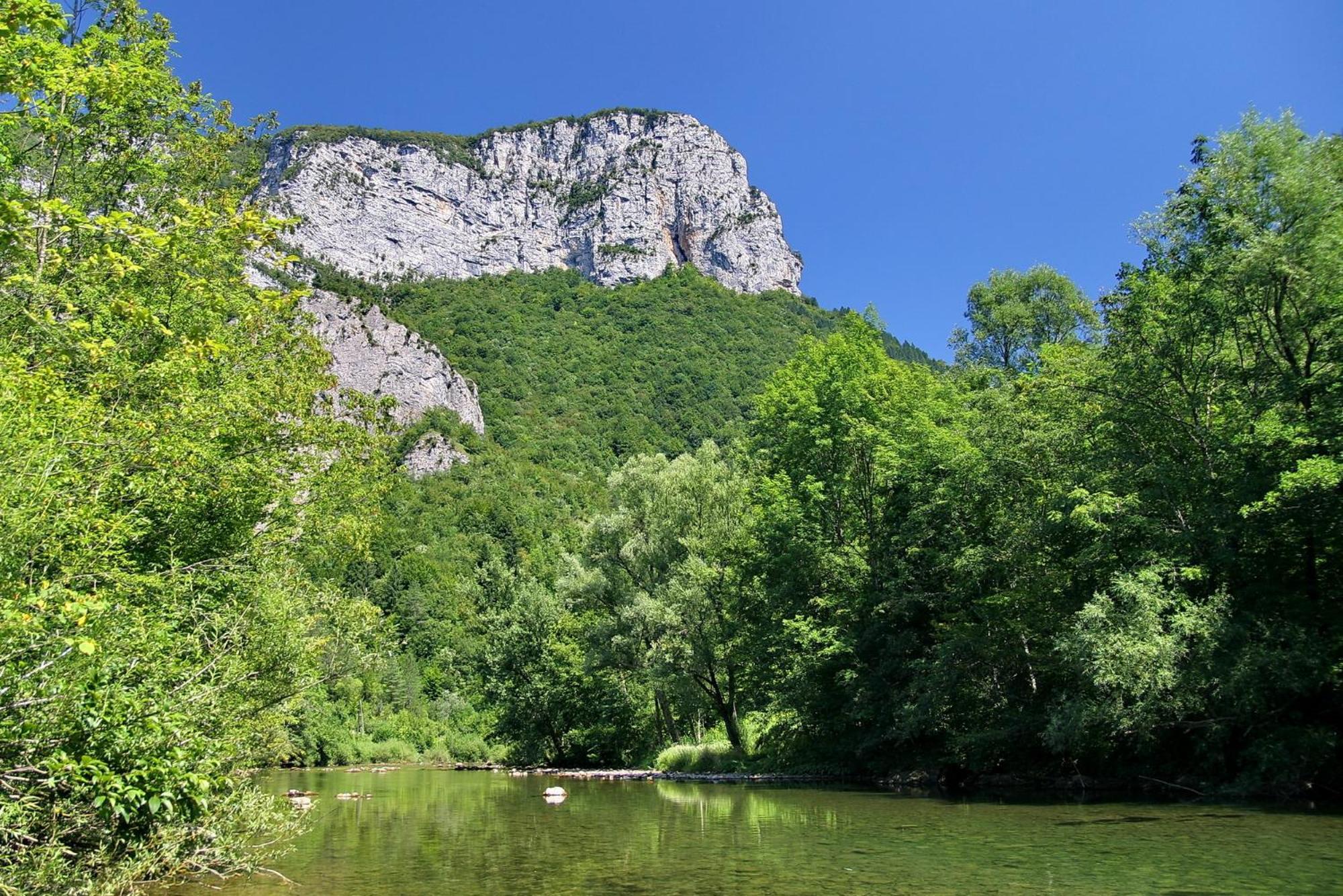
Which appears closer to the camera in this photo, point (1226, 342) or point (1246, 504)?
point (1246, 504)

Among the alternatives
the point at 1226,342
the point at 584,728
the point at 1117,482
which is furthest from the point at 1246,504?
the point at 584,728

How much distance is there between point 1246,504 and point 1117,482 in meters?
3.96

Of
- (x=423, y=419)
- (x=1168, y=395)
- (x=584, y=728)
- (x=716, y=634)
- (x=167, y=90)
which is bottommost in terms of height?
(x=584, y=728)

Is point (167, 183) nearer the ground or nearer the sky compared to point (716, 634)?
nearer the sky

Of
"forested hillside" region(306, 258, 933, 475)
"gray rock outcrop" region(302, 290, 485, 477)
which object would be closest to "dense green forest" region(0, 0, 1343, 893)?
"forested hillside" region(306, 258, 933, 475)

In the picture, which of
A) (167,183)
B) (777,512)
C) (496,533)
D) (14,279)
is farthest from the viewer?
(496,533)

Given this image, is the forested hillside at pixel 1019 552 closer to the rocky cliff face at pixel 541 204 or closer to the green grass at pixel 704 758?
the green grass at pixel 704 758

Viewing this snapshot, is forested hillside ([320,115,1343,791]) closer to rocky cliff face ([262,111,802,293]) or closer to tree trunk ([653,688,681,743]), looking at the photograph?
tree trunk ([653,688,681,743])

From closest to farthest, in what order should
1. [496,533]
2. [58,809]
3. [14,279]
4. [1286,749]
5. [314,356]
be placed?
1. [14,279]
2. [58,809]
3. [1286,749]
4. [314,356]
5. [496,533]

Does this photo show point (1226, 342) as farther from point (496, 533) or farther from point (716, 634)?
point (496, 533)

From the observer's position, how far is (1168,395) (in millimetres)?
23188

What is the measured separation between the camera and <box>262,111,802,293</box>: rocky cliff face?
16975 cm

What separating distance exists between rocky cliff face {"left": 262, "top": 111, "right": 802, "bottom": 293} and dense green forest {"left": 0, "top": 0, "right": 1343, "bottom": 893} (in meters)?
129

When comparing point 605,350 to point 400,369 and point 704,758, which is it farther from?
point 704,758
